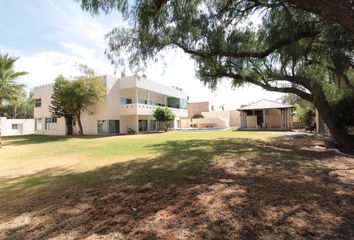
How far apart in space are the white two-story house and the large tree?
15362 mm

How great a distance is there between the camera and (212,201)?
470 cm

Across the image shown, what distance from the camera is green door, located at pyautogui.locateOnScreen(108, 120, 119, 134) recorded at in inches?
1123

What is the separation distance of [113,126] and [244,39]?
21.2 metres

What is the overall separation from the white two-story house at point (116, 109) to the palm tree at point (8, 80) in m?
Answer: 10.4

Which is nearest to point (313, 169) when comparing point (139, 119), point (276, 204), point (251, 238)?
point (276, 204)

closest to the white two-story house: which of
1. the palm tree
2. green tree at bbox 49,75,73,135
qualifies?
green tree at bbox 49,75,73,135

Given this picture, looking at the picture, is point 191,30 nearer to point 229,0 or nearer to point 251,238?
point 229,0

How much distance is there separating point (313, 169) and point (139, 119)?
25.9 meters

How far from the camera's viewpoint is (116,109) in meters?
29.1

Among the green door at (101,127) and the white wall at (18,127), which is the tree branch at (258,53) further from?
the white wall at (18,127)

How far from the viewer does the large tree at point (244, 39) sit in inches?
312

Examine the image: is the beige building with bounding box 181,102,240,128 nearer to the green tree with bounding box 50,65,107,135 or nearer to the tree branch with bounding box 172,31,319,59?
the green tree with bounding box 50,65,107,135

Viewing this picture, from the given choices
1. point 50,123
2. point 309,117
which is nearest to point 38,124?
point 50,123

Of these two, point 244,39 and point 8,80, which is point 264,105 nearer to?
point 244,39
